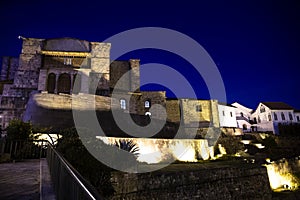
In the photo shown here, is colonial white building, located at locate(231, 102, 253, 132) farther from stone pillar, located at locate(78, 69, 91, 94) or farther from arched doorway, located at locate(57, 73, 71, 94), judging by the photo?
arched doorway, located at locate(57, 73, 71, 94)

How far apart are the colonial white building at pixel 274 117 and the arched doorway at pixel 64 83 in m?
39.0

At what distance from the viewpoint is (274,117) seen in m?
39.7

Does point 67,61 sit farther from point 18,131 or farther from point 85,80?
point 18,131

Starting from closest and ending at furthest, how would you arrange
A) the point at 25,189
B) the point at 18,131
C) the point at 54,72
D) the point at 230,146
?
the point at 25,189, the point at 18,131, the point at 230,146, the point at 54,72

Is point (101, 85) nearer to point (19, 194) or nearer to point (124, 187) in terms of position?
point (124, 187)

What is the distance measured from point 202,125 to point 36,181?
34.6 meters

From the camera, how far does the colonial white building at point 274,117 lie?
39.3 m

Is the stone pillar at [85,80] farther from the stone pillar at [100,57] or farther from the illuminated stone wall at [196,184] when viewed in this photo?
the illuminated stone wall at [196,184]

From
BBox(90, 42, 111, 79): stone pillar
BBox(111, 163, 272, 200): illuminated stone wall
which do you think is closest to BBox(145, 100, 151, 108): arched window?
BBox(90, 42, 111, 79): stone pillar

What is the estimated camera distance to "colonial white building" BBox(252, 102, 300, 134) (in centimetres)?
A: 3934

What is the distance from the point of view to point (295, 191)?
650 inches

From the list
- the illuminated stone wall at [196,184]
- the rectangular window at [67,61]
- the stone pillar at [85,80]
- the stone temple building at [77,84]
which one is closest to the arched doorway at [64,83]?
the stone temple building at [77,84]

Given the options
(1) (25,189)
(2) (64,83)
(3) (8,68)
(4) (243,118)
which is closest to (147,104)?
(2) (64,83)

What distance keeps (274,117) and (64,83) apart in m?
40.7
